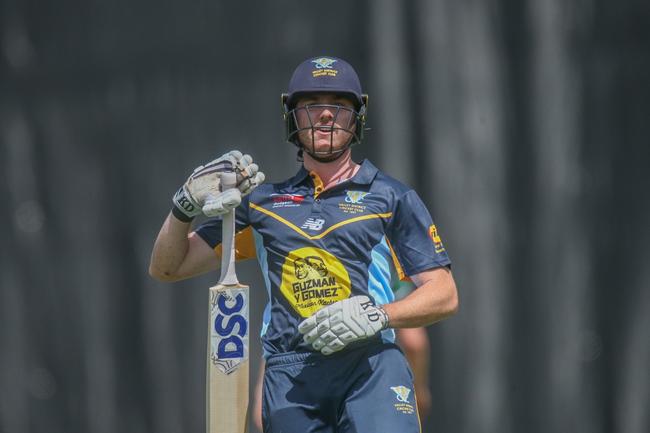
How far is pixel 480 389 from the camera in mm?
4102

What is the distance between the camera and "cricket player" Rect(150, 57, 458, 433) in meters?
2.85

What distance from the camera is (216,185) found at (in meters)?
2.98

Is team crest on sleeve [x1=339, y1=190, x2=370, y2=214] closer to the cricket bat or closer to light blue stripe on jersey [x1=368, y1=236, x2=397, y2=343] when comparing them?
light blue stripe on jersey [x1=368, y1=236, x2=397, y2=343]

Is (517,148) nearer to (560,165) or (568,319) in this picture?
(560,165)

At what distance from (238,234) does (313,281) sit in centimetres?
32

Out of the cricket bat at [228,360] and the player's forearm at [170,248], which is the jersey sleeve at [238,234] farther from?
the cricket bat at [228,360]

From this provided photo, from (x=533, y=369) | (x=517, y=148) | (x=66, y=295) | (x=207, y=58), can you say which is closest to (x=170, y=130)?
(x=207, y=58)

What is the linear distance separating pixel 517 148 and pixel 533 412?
94cm

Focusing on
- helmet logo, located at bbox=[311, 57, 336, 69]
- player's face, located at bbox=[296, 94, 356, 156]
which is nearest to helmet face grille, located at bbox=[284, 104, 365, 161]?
player's face, located at bbox=[296, 94, 356, 156]

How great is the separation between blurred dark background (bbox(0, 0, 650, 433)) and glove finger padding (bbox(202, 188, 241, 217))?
1376mm

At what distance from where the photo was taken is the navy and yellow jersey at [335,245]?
116 inches

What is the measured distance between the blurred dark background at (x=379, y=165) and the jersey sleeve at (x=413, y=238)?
44.5 inches

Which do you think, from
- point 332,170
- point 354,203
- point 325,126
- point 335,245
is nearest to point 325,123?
point 325,126

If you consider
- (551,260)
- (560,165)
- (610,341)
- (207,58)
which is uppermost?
(207,58)
